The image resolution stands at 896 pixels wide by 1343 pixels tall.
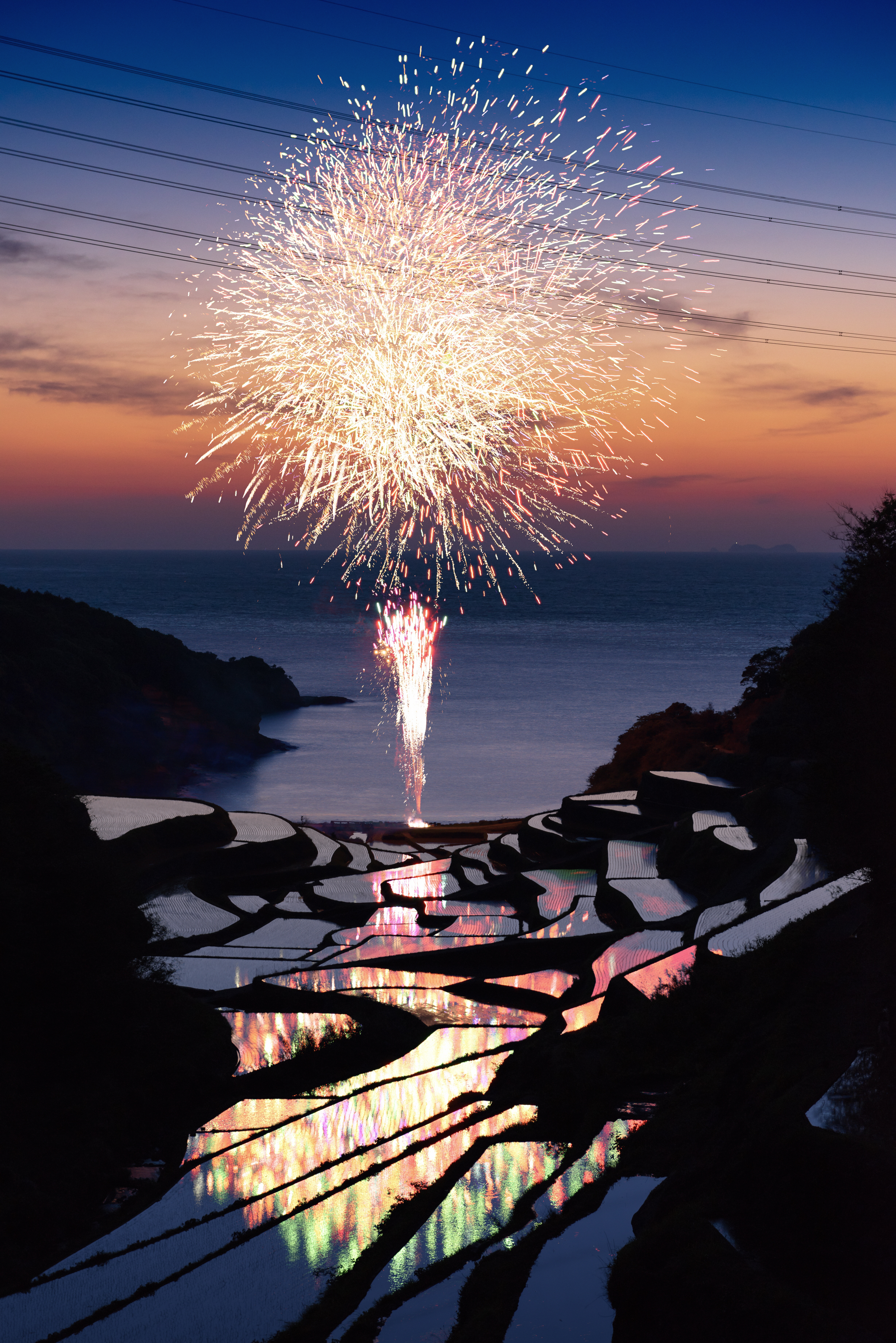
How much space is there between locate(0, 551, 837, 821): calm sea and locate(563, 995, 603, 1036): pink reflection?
21141 mm

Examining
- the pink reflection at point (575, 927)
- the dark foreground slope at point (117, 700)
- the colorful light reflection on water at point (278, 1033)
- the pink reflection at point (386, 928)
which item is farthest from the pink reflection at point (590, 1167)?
the dark foreground slope at point (117, 700)

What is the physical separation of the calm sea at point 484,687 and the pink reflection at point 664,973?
65.3ft

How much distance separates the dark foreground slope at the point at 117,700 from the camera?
63406 millimetres

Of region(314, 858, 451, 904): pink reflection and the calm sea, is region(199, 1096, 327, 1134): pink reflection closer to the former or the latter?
region(314, 858, 451, 904): pink reflection

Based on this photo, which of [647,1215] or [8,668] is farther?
[8,668]

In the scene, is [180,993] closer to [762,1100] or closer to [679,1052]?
[679,1052]

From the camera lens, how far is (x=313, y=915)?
25.5 m

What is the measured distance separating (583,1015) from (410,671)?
105m

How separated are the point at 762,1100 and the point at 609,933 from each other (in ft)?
40.3

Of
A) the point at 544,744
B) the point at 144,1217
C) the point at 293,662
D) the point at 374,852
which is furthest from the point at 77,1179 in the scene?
the point at 293,662

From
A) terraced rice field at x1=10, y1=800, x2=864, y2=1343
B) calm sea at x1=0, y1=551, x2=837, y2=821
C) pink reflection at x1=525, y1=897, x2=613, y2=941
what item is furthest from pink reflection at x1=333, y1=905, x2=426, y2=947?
calm sea at x1=0, y1=551, x2=837, y2=821

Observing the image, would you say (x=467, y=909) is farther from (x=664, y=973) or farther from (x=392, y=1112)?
Answer: (x=392, y=1112)

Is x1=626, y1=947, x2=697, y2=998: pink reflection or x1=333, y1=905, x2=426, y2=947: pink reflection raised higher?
x1=626, y1=947, x2=697, y2=998: pink reflection

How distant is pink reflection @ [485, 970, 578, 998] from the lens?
19359 mm
